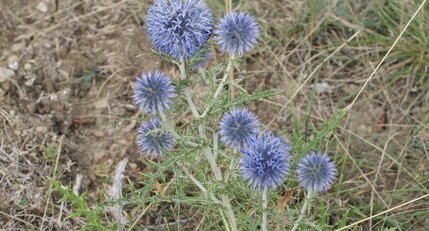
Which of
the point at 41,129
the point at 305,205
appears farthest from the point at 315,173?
the point at 41,129

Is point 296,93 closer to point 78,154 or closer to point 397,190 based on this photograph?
point 397,190

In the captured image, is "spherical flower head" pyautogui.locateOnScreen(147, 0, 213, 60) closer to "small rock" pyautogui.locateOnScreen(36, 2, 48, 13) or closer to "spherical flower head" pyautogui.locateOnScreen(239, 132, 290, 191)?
"spherical flower head" pyautogui.locateOnScreen(239, 132, 290, 191)

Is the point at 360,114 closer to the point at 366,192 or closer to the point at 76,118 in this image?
the point at 366,192

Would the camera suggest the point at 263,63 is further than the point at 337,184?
Yes

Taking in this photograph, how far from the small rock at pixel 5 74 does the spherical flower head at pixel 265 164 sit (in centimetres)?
216

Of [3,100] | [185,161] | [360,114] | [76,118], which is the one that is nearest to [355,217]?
[360,114]

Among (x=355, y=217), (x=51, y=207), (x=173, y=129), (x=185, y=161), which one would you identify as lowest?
(x=51, y=207)

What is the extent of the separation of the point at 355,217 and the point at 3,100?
7.03 ft

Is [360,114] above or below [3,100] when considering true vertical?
above

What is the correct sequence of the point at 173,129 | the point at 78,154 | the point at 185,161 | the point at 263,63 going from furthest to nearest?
the point at 263,63 → the point at 78,154 → the point at 185,161 → the point at 173,129

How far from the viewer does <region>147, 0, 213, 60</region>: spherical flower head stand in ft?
8.29

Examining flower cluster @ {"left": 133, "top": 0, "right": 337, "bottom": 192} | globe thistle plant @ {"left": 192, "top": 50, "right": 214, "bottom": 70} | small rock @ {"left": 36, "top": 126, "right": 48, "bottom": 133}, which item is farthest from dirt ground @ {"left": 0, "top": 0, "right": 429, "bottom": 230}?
flower cluster @ {"left": 133, "top": 0, "right": 337, "bottom": 192}

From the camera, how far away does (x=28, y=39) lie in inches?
178

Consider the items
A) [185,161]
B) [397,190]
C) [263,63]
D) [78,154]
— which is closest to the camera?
[185,161]
